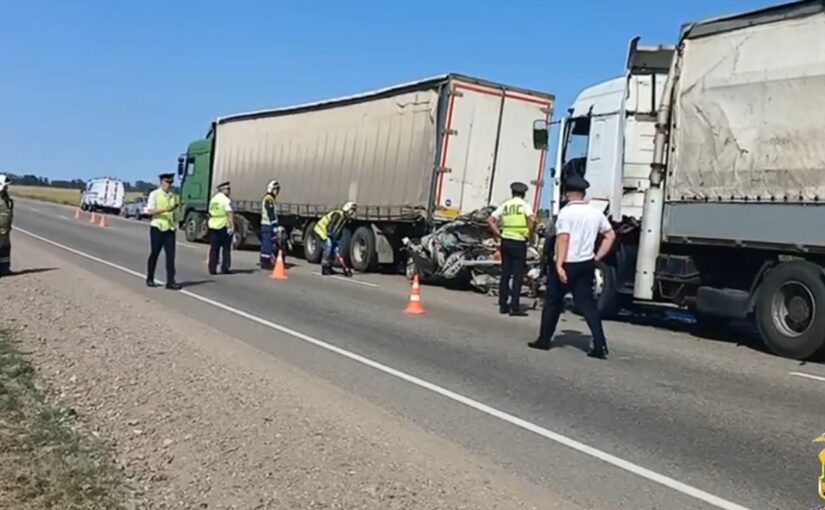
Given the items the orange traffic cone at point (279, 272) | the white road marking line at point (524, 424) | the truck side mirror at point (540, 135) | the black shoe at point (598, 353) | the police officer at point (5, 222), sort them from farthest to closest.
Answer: the orange traffic cone at point (279, 272) → the police officer at point (5, 222) → the truck side mirror at point (540, 135) → the black shoe at point (598, 353) → the white road marking line at point (524, 424)

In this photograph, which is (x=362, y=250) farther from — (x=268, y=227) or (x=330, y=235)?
(x=268, y=227)

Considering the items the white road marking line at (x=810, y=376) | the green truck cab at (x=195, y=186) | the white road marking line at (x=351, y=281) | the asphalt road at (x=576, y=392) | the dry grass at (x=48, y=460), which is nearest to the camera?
the dry grass at (x=48, y=460)

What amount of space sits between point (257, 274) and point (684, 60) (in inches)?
378

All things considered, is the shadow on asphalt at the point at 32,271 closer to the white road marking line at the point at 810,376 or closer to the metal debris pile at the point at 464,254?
the metal debris pile at the point at 464,254

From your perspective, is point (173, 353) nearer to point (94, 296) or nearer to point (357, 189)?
point (94, 296)

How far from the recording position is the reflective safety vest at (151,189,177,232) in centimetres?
1403

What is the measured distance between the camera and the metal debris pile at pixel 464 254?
16.5 m

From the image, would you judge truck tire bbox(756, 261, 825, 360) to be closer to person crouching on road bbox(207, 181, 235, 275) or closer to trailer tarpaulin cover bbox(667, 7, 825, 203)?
trailer tarpaulin cover bbox(667, 7, 825, 203)

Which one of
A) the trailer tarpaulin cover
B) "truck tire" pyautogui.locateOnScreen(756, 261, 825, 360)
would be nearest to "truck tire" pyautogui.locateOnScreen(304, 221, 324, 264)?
the trailer tarpaulin cover

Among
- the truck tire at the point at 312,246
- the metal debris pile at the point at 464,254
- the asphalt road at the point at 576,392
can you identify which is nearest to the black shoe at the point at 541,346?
the asphalt road at the point at 576,392

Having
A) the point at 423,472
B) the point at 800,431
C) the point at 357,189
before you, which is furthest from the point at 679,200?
the point at 357,189

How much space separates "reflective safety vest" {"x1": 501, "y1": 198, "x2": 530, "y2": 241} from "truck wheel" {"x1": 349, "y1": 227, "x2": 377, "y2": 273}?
25.3 feet

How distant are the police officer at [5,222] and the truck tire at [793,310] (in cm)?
1159

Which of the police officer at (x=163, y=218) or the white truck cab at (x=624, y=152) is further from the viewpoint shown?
the police officer at (x=163, y=218)
